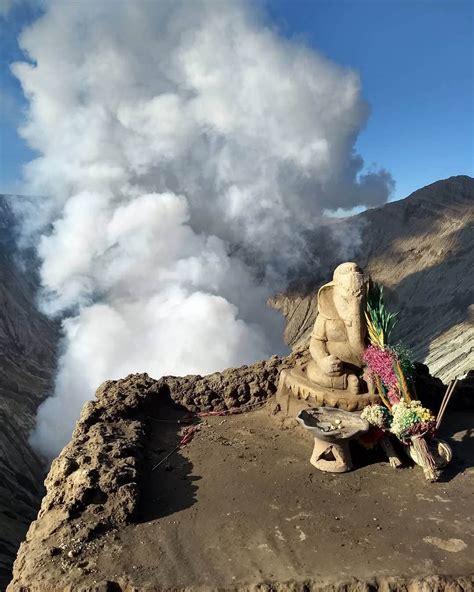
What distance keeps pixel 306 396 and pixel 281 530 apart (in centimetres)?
350

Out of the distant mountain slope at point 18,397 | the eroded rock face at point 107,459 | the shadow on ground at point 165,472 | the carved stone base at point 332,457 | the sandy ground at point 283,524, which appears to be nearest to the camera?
the sandy ground at point 283,524

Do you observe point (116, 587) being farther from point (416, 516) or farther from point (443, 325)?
point (443, 325)

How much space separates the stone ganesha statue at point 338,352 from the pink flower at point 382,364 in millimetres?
398

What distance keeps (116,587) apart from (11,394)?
3223 centimetres

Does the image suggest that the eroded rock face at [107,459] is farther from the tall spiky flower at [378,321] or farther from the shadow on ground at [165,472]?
the tall spiky flower at [378,321]

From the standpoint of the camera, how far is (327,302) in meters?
9.87

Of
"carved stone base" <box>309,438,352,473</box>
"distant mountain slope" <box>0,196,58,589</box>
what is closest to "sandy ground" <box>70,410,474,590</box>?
"carved stone base" <box>309,438,352,473</box>

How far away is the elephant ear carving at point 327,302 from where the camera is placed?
977 centimetres

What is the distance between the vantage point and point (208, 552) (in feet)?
20.1

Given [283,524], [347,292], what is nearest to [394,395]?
[347,292]

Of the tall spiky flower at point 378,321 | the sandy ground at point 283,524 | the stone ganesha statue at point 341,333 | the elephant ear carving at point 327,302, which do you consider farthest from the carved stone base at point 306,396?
the elephant ear carving at point 327,302

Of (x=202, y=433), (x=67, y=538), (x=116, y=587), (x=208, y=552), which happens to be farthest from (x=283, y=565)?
(x=202, y=433)

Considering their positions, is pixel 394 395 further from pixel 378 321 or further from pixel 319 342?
pixel 319 342

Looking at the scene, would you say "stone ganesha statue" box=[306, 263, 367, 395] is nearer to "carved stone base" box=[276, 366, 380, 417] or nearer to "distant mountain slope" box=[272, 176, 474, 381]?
"carved stone base" box=[276, 366, 380, 417]
